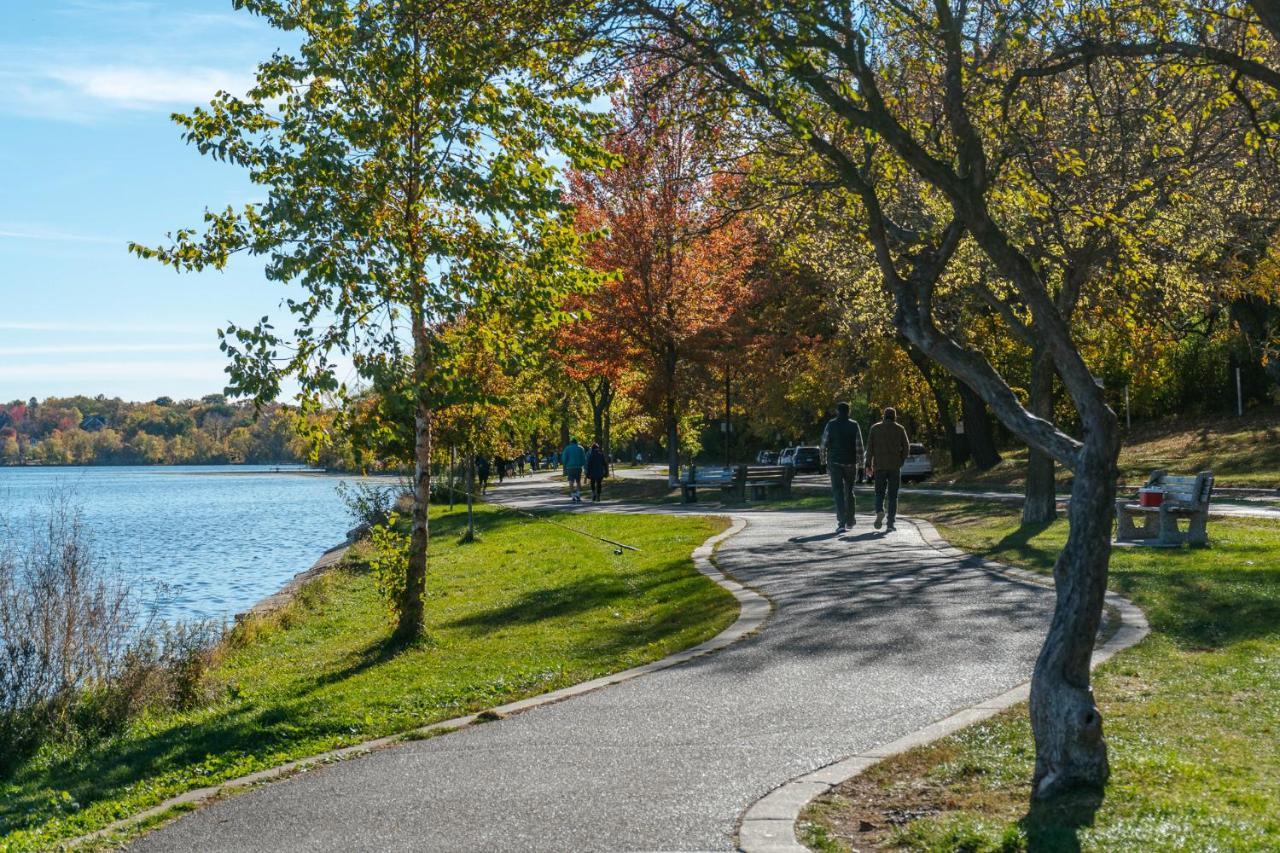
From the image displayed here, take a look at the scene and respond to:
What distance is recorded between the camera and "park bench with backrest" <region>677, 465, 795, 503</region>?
3575cm

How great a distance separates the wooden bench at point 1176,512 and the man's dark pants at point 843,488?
4.49 metres

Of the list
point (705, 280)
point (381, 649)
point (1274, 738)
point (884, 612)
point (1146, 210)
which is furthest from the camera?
point (705, 280)

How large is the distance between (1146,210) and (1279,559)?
434 centimetres

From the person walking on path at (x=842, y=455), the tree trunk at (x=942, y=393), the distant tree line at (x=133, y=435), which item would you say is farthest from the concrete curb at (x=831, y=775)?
the distant tree line at (x=133, y=435)

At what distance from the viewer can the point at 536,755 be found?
796 cm

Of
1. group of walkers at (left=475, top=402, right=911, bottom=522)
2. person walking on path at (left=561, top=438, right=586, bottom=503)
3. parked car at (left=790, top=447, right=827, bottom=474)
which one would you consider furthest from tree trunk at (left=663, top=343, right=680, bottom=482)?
parked car at (left=790, top=447, right=827, bottom=474)

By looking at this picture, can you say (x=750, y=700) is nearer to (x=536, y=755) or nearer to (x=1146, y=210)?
(x=536, y=755)

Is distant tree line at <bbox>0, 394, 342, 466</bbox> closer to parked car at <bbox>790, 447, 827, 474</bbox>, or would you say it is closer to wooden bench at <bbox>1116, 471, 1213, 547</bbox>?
parked car at <bbox>790, 447, 827, 474</bbox>

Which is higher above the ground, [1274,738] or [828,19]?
[828,19]

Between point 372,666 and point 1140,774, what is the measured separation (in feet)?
27.1

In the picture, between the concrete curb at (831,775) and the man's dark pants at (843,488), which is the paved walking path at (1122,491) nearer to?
the man's dark pants at (843,488)

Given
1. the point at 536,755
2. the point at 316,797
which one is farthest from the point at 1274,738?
the point at 316,797

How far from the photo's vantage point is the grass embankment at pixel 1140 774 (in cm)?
570

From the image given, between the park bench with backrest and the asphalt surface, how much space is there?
22.6 m
